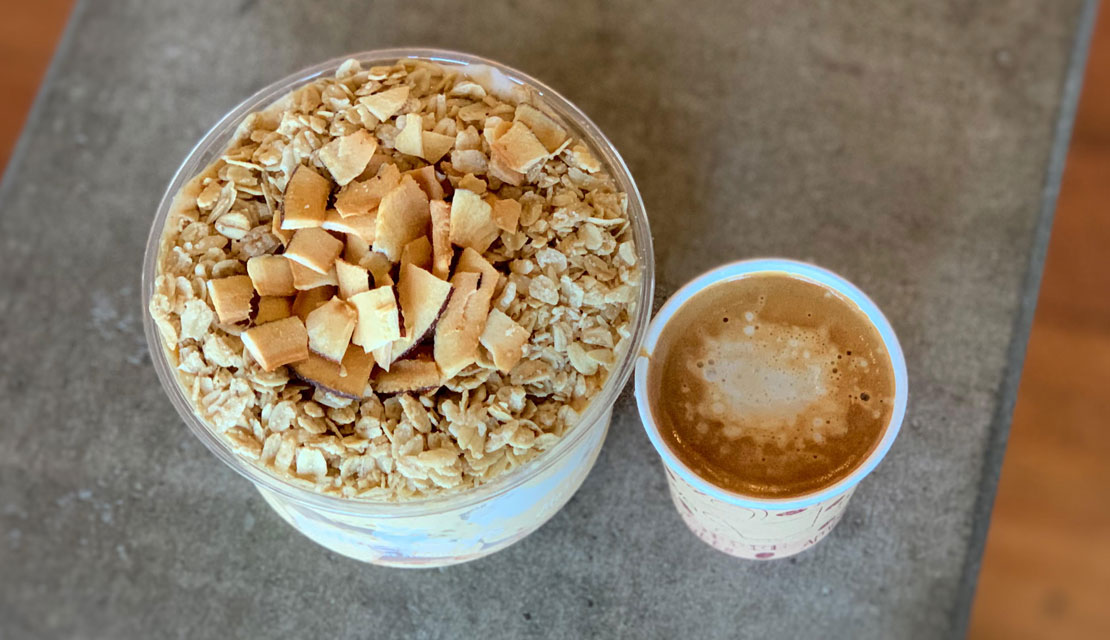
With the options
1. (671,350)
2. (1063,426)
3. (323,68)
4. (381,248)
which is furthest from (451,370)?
(1063,426)

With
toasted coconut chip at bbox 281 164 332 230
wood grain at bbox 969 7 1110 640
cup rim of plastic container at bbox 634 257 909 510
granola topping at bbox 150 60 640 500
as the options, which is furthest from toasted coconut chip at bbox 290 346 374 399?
wood grain at bbox 969 7 1110 640

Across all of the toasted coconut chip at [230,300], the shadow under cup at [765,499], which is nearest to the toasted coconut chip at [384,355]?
the toasted coconut chip at [230,300]

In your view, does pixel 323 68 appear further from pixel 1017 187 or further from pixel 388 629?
pixel 1017 187

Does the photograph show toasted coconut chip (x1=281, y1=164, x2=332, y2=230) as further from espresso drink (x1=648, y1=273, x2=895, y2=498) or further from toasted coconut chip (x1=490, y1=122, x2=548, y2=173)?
espresso drink (x1=648, y1=273, x2=895, y2=498)

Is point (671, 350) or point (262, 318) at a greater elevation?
point (262, 318)

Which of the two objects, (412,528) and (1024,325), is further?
(1024,325)

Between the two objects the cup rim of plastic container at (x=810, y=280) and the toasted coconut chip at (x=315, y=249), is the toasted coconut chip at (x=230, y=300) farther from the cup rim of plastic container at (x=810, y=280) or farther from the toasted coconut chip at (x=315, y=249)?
the cup rim of plastic container at (x=810, y=280)

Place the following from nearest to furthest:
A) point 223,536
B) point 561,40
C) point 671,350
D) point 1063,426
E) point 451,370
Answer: point 451,370 < point 671,350 < point 223,536 < point 561,40 < point 1063,426
